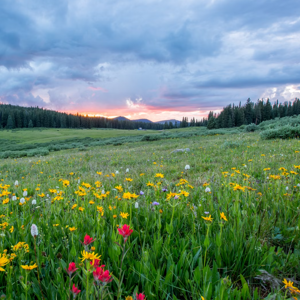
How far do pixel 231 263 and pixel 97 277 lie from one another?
1.45 metres

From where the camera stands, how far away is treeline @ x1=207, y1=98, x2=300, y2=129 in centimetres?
7312

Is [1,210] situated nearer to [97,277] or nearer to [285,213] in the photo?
[97,277]

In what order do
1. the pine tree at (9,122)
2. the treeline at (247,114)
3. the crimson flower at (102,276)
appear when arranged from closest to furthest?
the crimson flower at (102,276) < the treeline at (247,114) < the pine tree at (9,122)

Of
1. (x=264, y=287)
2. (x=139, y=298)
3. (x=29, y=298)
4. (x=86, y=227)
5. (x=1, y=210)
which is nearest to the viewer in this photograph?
(x=139, y=298)

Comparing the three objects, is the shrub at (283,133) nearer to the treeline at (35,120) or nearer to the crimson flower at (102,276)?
the crimson flower at (102,276)

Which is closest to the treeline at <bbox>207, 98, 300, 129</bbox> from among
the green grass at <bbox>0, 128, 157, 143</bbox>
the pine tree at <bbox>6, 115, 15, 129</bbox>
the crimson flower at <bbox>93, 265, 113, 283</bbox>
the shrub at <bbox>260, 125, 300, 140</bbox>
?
the green grass at <bbox>0, 128, 157, 143</bbox>

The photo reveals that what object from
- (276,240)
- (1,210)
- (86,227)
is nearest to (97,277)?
(86,227)

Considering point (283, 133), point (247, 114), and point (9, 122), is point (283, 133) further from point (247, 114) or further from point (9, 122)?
point (9, 122)

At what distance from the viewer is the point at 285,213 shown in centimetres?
246

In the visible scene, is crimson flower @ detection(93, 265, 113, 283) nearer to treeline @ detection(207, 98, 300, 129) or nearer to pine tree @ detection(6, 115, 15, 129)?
treeline @ detection(207, 98, 300, 129)

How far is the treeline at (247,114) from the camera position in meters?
73.1

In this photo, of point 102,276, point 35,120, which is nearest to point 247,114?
point 102,276

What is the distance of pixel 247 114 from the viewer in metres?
79.1

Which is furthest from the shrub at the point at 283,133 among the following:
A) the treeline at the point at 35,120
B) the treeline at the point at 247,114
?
the treeline at the point at 35,120
